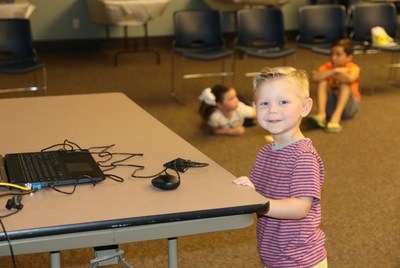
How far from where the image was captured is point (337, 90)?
5715mm

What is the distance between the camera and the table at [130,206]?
1.62 m

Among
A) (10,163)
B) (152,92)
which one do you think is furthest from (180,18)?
(10,163)

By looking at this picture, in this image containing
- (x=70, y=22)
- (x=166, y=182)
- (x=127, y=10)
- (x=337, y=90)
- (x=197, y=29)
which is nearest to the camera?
(x=166, y=182)

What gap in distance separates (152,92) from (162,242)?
347cm

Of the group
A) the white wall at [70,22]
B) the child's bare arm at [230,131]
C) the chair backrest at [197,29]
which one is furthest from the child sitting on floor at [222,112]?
the white wall at [70,22]

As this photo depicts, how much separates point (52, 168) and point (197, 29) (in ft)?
14.8

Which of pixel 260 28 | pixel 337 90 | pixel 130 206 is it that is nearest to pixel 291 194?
pixel 130 206

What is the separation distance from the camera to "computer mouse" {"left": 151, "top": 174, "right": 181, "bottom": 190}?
185 centimetres

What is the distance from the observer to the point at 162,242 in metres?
3.34

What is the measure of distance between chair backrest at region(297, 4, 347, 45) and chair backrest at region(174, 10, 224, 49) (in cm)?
87

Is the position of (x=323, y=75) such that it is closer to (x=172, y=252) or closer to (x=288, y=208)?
(x=172, y=252)

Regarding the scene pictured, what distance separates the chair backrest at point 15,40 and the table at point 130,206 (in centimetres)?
348

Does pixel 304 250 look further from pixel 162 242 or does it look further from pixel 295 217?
pixel 162 242

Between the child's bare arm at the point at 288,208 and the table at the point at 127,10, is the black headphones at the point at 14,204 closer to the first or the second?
the child's bare arm at the point at 288,208
